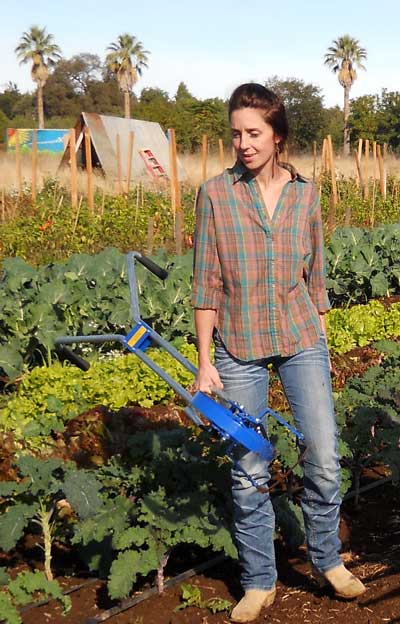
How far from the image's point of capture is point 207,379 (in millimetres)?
3254

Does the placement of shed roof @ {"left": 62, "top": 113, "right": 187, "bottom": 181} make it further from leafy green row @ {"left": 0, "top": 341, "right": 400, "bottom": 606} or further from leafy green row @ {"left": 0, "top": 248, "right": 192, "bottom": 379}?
leafy green row @ {"left": 0, "top": 341, "right": 400, "bottom": 606}

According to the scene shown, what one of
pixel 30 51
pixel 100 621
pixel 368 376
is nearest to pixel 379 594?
pixel 100 621

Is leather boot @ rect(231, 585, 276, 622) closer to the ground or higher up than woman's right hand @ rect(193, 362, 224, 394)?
closer to the ground

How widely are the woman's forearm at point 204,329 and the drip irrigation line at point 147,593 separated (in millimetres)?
1079

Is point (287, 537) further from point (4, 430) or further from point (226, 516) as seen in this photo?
point (4, 430)

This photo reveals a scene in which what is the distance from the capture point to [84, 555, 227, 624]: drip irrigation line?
357 centimetres

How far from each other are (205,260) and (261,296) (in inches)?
9.4

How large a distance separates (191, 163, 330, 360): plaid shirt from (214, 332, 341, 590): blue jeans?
78 millimetres

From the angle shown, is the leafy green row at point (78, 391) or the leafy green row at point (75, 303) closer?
the leafy green row at point (78, 391)

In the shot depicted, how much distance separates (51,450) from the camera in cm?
518

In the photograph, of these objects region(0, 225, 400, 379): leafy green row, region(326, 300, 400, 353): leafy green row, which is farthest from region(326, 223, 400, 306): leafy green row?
region(0, 225, 400, 379): leafy green row

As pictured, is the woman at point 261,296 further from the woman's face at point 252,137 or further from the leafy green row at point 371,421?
the leafy green row at point 371,421

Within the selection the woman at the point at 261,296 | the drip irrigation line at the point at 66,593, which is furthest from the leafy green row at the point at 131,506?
the woman at the point at 261,296

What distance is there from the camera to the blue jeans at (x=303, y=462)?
3336mm
